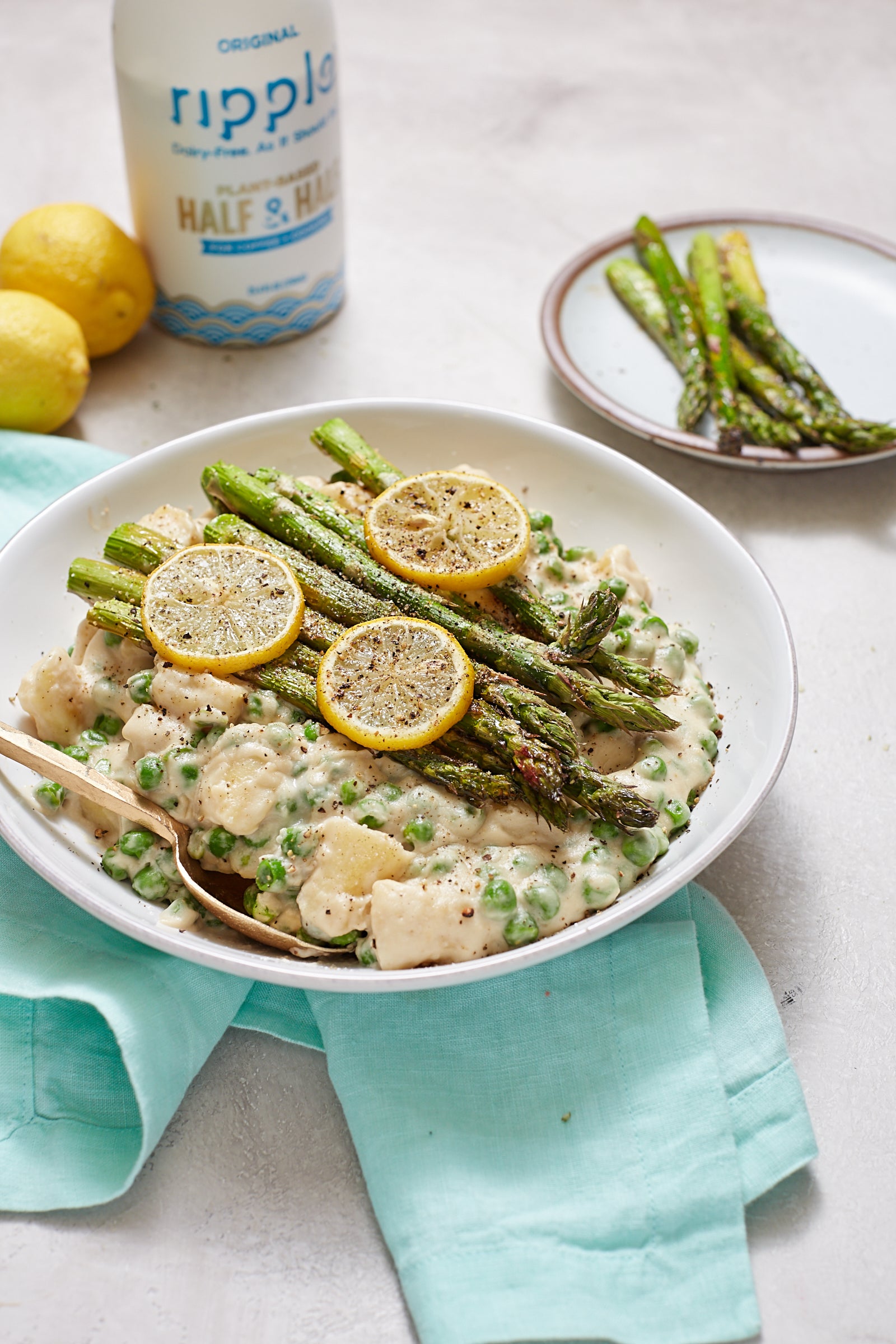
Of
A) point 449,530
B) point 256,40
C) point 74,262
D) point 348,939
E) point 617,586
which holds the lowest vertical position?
point 348,939

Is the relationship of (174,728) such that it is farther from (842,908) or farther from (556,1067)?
(842,908)

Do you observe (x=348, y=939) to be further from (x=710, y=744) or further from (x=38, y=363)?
(x=38, y=363)

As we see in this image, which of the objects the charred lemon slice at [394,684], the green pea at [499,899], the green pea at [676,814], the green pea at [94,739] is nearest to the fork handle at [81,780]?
the green pea at [94,739]

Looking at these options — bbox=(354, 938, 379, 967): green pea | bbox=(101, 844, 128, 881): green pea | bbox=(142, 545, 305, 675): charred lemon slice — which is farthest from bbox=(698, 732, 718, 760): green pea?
bbox=(101, 844, 128, 881): green pea

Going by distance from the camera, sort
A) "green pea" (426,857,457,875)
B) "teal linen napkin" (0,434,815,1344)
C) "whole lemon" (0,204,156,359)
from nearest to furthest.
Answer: "teal linen napkin" (0,434,815,1344) < "green pea" (426,857,457,875) < "whole lemon" (0,204,156,359)

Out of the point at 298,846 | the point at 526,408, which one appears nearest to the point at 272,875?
the point at 298,846

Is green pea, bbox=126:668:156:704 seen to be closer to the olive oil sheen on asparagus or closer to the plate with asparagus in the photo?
the plate with asparagus
